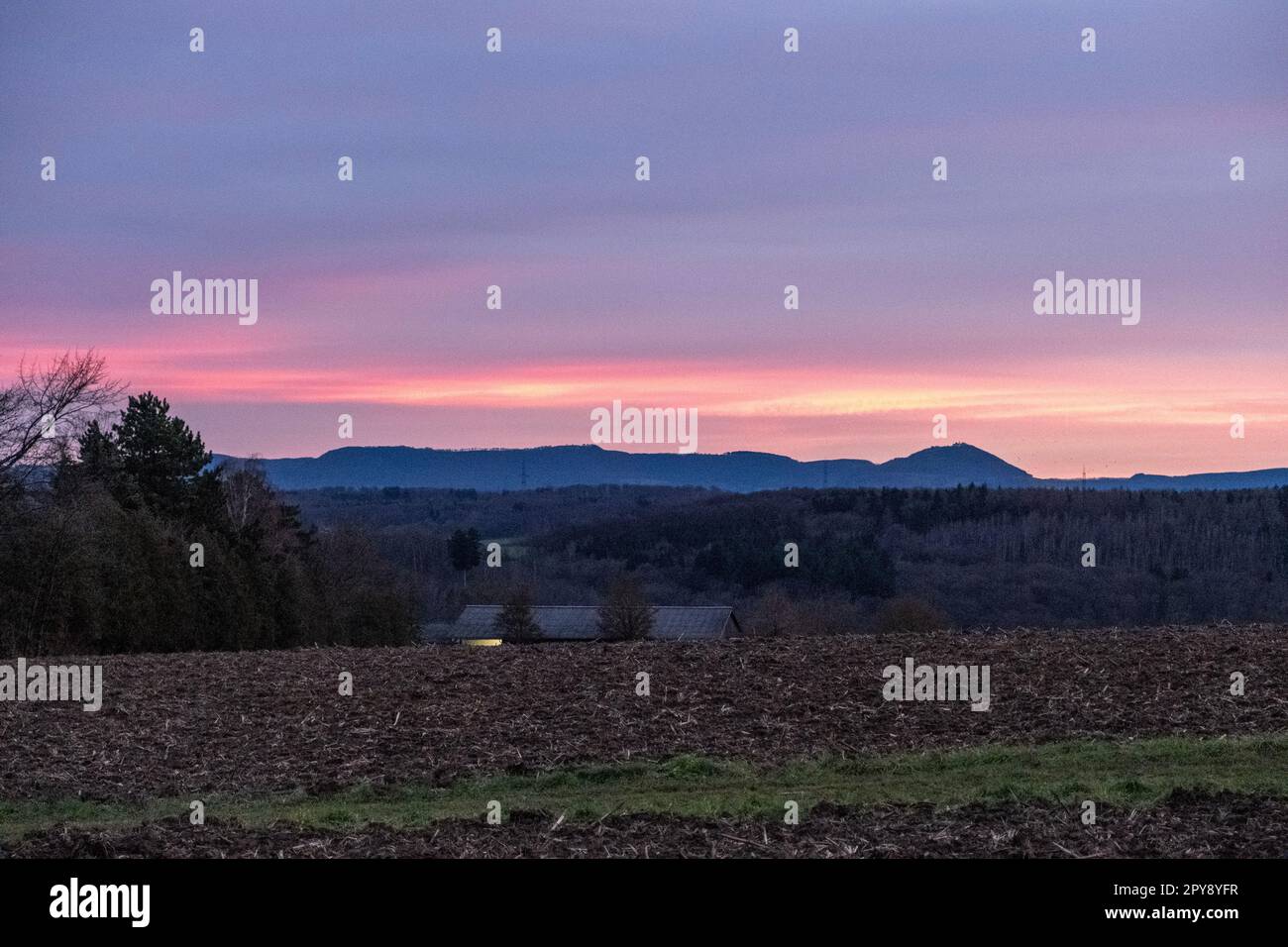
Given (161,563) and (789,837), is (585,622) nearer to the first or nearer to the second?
(161,563)

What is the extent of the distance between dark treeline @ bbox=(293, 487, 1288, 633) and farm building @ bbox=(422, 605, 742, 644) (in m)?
9.81

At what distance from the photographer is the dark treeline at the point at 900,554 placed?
79.8m

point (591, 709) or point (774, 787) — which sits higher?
point (591, 709)

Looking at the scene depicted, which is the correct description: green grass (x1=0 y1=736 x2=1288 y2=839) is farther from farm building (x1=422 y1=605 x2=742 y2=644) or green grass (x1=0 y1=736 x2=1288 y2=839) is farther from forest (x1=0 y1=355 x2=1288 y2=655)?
farm building (x1=422 y1=605 x2=742 y2=644)

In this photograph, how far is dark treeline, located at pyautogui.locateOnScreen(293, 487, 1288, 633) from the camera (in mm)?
79750

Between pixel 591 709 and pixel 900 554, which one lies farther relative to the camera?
pixel 900 554

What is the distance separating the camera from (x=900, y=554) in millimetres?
109688

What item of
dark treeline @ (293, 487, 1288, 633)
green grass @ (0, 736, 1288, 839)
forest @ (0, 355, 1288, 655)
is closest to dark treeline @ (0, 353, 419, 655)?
forest @ (0, 355, 1288, 655)

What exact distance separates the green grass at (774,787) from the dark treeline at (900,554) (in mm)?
42374

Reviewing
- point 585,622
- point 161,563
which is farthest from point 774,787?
point 585,622

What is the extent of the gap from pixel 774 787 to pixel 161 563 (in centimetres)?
3719
